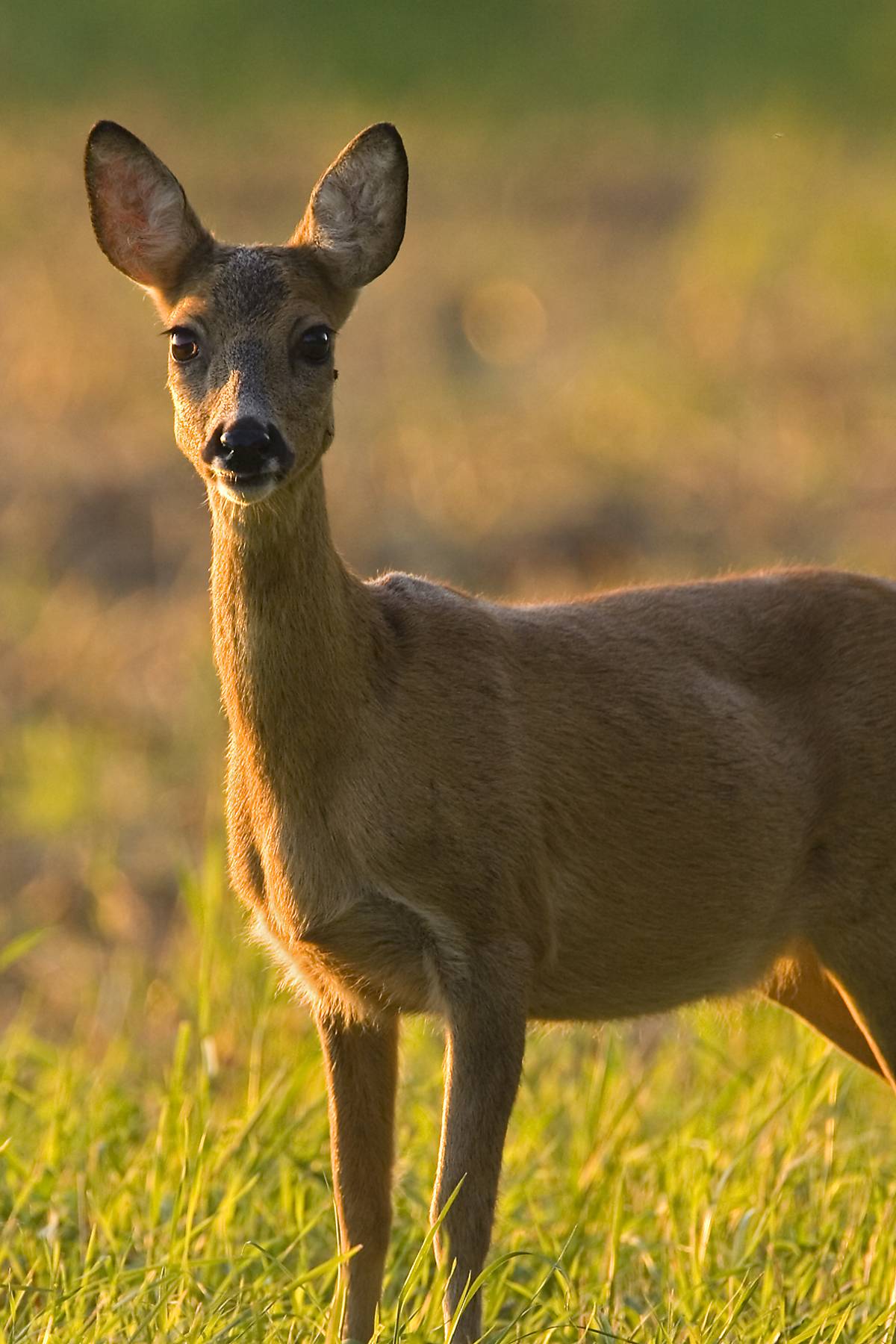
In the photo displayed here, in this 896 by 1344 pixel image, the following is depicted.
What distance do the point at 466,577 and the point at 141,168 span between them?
657 cm

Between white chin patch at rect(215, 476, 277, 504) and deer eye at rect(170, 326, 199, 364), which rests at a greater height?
deer eye at rect(170, 326, 199, 364)

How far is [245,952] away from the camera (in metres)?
6.58

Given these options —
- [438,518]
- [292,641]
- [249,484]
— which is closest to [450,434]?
[438,518]

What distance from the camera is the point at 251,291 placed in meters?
4.78

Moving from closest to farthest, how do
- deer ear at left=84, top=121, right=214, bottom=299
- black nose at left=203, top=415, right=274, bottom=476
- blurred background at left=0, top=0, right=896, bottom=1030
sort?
black nose at left=203, top=415, right=274, bottom=476 → deer ear at left=84, top=121, right=214, bottom=299 → blurred background at left=0, top=0, right=896, bottom=1030

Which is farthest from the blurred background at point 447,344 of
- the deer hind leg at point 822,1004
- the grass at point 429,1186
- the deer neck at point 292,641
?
the deer hind leg at point 822,1004

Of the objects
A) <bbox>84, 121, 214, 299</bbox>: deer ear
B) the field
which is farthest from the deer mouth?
the field

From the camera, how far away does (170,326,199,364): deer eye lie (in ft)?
15.7

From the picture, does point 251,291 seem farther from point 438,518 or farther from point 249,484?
point 438,518

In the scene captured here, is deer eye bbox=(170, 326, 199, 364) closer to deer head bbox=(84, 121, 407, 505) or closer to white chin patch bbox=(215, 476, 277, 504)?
deer head bbox=(84, 121, 407, 505)

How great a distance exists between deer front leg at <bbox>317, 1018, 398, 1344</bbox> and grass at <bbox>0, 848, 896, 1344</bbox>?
9cm

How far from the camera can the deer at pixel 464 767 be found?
4.65 metres

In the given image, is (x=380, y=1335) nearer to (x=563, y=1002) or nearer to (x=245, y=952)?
(x=563, y=1002)

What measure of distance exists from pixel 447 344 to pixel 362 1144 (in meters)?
12.2
